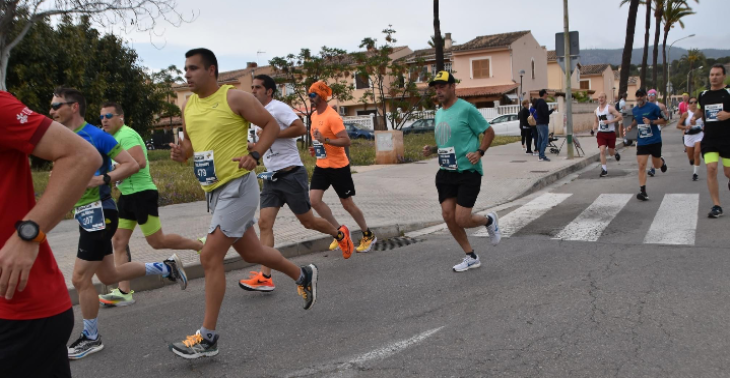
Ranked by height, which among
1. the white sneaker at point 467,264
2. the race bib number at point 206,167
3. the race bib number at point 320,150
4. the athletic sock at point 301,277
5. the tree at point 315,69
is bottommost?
the white sneaker at point 467,264

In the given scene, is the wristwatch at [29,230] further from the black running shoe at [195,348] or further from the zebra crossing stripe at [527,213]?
the zebra crossing stripe at [527,213]

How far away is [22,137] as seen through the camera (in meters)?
1.95

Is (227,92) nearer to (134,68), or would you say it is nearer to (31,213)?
(31,213)

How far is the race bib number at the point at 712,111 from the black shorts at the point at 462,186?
3974 millimetres

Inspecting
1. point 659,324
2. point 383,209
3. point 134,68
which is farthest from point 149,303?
point 134,68

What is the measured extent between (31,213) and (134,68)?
28.0 metres

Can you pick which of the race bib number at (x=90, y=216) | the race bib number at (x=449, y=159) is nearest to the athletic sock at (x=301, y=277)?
the race bib number at (x=90, y=216)

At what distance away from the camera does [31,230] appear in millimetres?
1926

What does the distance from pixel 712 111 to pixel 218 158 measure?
676cm

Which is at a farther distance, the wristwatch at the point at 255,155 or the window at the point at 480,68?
the window at the point at 480,68

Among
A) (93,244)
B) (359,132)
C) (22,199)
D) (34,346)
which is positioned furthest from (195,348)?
(359,132)

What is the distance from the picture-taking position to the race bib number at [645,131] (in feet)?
33.0

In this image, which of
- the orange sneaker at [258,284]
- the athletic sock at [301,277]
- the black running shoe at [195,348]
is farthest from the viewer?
the orange sneaker at [258,284]

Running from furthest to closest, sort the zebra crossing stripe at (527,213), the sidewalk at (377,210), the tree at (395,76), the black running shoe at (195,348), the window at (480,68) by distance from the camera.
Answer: the window at (480,68)
the tree at (395,76)
the zebra crossing stripe at (527,213)
the sidewalk at (377,210)
the black running shoe at (195,348)
